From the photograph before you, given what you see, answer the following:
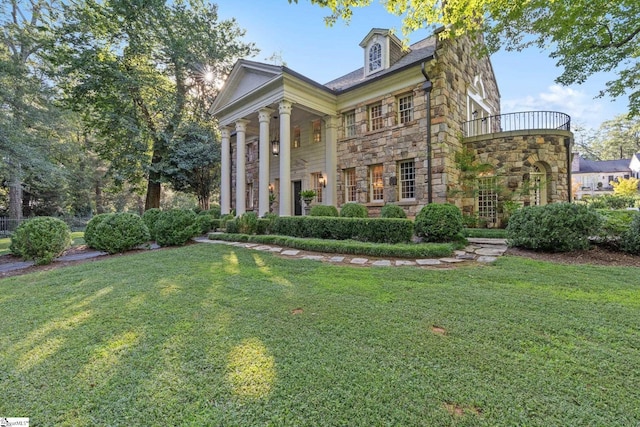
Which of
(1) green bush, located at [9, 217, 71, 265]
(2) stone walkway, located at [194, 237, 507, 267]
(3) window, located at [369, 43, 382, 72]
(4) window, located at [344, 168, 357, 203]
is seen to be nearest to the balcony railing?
(3) window, located at [369, 43, 382, 72]

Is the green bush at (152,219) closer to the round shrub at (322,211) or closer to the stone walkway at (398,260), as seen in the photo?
the stone walkway at (398,260)

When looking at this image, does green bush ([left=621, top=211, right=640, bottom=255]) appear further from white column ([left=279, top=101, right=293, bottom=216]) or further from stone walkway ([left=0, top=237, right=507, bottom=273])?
white column ([left=279, top=101, right=293, bottom=216])

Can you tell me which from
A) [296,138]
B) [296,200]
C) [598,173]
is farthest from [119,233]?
[598,173]

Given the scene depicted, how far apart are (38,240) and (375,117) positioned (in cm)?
1052

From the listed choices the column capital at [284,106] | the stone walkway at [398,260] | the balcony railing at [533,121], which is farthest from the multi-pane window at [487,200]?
the column capital at [284,106]

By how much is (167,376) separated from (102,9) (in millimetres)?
17564

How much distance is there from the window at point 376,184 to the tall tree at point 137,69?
10.7 metres

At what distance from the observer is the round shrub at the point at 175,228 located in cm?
765

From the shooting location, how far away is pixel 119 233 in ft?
23.1

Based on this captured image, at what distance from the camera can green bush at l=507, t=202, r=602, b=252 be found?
529 cm

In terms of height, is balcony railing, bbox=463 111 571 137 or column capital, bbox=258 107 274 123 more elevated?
column capital, bbox=258 107 274 123

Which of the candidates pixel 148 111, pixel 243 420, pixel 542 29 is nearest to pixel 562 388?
pixel 243 420

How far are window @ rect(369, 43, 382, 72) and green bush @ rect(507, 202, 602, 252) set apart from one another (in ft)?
26.9

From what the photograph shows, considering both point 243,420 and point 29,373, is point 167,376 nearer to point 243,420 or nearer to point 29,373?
point 243,420
